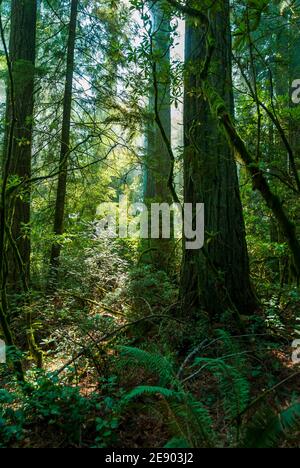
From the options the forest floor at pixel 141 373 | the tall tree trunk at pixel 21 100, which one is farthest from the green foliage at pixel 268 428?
the tall tree trunk at pixel 21 100

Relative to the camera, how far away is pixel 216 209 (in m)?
5.04

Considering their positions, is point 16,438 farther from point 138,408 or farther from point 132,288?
point 132,288

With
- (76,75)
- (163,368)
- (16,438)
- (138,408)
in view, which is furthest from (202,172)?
(76,75)

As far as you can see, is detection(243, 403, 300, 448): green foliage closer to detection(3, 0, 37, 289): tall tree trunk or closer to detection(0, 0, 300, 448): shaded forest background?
detection(0, 0, 300, 448): shaded forest background

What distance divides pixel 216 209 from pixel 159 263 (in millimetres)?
3684

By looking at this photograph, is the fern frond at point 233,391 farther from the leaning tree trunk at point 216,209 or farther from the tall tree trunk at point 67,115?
the tall tree trunk at point 67,115

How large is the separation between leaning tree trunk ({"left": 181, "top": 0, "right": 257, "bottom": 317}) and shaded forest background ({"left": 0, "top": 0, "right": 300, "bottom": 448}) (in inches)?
0.9

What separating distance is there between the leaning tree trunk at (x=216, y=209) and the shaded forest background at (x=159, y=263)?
2cm

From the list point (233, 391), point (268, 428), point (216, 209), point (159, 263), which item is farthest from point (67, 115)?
point (268, 428)

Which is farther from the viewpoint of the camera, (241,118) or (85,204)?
(85,204)

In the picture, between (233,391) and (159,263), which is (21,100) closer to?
(159,263)

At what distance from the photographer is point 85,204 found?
920 cm

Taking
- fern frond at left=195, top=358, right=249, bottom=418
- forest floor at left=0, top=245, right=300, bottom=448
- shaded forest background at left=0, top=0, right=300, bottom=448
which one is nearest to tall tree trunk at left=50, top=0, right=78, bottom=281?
shaded forest background at left=0, top=0, right=300, bottom=448

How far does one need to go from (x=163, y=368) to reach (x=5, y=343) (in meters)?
2.05
